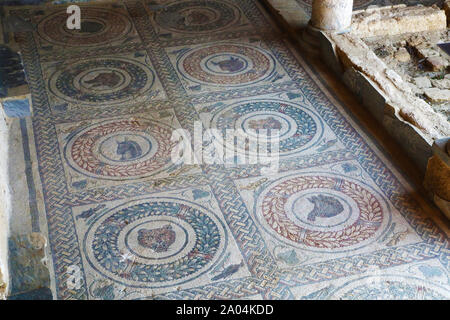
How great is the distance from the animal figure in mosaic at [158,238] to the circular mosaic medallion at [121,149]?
1.66 feet

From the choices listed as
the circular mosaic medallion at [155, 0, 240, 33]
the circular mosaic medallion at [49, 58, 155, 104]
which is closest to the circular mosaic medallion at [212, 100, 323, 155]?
the circular mosaic medallion at [49, 58, 155, 104]

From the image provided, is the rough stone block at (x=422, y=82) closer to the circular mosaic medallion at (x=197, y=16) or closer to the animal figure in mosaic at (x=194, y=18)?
the circular mosaic medallion at (x=197, y=16)

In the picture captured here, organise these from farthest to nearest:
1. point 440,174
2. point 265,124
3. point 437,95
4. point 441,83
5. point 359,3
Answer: point 359,3 < point 441,83 < point 437,95 < point 265,124 < point 440,174

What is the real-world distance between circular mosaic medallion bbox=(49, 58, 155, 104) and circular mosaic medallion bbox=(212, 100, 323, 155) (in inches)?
28.9

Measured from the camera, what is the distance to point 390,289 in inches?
113

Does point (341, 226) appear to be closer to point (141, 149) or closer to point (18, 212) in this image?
point (141, 149)

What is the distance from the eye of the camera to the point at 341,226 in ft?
10.8

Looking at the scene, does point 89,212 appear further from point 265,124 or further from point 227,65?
point 227,65

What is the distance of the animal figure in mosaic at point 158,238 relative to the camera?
3.18 meters

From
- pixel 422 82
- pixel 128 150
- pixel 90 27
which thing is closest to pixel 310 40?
pixel 422 82

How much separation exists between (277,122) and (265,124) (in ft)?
0.27

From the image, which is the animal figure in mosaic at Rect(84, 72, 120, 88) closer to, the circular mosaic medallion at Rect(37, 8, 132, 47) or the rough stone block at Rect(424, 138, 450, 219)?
the circular mosaic medallion at Rect(37, 8, 132, 47)

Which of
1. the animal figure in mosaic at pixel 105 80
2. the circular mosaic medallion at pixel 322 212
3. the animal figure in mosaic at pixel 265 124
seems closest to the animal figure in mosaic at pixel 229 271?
the circular mosaic medallion at pixel 322 212

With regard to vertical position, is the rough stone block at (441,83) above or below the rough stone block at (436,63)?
below
